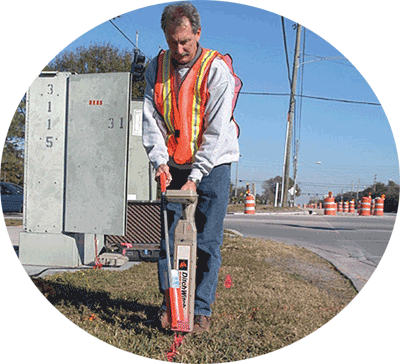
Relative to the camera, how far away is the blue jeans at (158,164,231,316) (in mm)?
1887

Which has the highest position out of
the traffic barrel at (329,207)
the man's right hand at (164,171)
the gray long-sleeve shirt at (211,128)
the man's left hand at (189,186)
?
the gray long-sleeve shirt at (211,128)

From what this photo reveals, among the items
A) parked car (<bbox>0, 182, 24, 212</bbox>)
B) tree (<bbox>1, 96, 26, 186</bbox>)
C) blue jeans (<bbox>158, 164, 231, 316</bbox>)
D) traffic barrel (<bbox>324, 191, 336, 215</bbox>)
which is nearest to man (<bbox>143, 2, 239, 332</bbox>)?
blue jeans (<bbox>158, 164, 231, 316</bbox>)

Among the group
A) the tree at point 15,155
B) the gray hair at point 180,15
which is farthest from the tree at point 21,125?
the gray hair at point 180,15

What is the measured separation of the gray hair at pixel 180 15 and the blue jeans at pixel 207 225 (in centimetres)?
59

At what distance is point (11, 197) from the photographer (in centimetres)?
395

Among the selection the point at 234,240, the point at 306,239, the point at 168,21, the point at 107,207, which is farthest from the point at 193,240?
the point at 306,239

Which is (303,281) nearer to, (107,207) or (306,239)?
(107,207)

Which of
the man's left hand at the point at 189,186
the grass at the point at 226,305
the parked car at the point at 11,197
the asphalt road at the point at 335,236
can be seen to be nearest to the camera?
the man's left hand at the point at 189,186

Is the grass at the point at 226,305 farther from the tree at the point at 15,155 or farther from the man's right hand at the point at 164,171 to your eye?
the tree at the point at 15,155

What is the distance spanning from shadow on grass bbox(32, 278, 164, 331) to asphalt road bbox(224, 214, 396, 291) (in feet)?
4.42

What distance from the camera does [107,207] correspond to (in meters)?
3.35

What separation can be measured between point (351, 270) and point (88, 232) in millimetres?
1962

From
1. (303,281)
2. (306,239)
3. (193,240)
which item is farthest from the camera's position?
(306,239)

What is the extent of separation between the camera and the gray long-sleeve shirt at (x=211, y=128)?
5.84 ft
